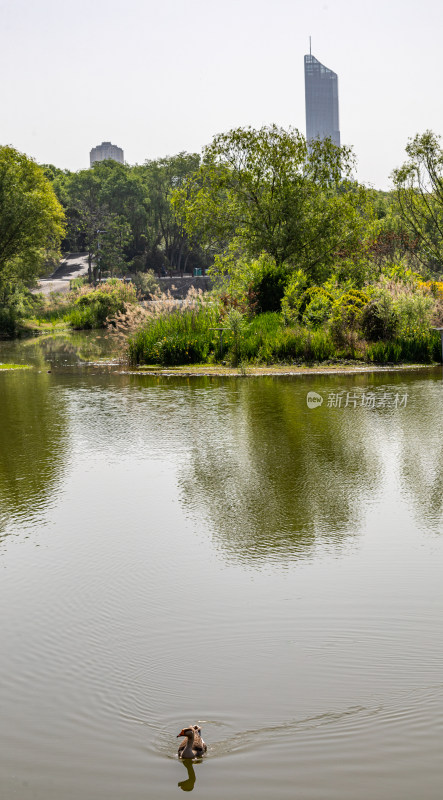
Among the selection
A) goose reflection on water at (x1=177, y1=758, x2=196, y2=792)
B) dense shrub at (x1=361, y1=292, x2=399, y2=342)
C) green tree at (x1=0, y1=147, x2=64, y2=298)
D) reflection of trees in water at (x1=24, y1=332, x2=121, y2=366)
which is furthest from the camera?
green tree at (x1=0, y1=147, x2=64, y2=298)

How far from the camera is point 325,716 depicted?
3.49m

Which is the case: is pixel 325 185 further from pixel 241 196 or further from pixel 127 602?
pixel 127 602

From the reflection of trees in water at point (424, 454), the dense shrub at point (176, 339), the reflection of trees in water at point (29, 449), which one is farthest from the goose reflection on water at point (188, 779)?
the dense shrub at point (176, 339)

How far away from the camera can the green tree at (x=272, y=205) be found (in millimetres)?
29078

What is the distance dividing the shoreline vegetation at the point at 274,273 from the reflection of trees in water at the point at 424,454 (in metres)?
6.19

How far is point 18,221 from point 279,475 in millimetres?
35927

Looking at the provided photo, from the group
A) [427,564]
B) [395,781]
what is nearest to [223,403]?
[427,564]

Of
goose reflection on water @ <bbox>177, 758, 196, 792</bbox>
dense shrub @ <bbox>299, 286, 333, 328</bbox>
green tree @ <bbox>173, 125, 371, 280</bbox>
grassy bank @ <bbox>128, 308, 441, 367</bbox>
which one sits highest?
green tree @ <bbox>173, 125, 371, 280</bbox>

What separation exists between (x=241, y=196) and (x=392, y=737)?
27.7 metres

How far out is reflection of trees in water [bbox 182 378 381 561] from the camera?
20.8 feet

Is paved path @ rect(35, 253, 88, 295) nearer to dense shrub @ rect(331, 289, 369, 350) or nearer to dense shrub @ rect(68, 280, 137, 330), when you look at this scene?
dense shrub @ rect(68, 280, 137, 330)

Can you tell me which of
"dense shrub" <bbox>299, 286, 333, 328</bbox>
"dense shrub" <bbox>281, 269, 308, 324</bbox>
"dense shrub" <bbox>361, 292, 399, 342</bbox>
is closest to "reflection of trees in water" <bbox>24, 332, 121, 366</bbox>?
"dense shrub" <bbox>281, 269, 308, 324</bbox>

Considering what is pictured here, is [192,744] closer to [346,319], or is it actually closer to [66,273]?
[346,319]

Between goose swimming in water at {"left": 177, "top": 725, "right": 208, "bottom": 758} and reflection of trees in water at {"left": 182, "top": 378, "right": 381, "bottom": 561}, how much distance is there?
249cm
